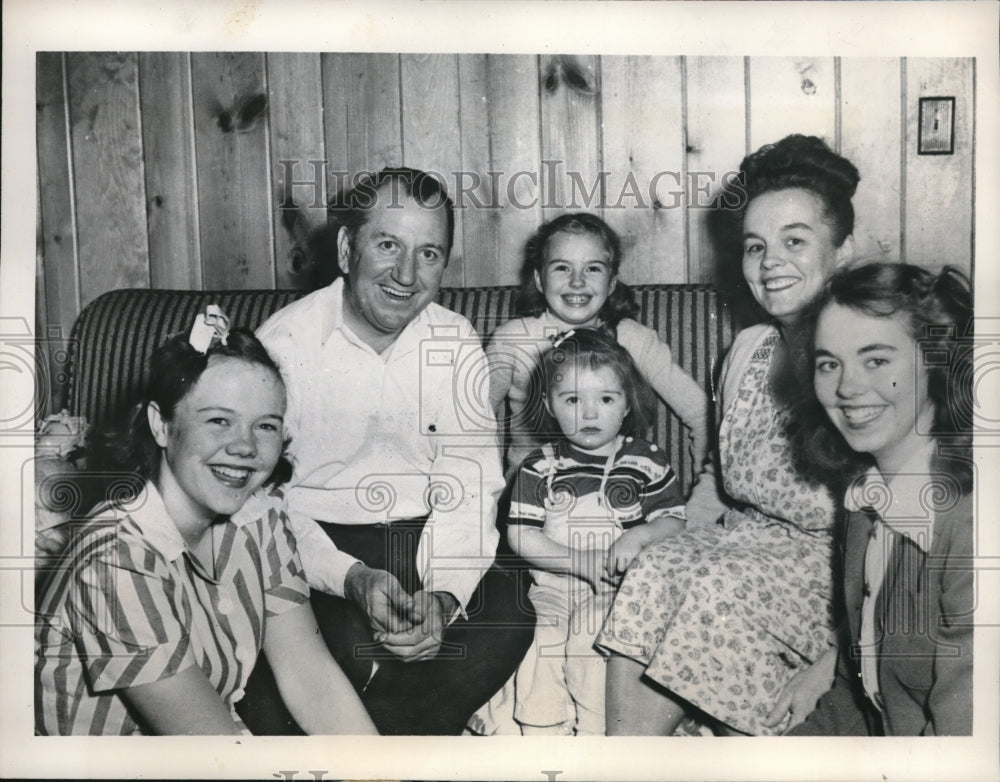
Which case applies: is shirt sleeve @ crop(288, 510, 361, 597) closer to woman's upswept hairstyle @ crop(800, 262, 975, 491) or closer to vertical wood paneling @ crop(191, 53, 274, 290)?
vertical wood paneling @ crop(191, 53, 274, 290)

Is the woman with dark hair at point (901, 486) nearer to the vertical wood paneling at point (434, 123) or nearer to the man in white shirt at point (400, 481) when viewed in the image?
the man in white shirt at point (400, 481)

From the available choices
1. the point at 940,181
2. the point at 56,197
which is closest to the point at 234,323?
the point at 56,197

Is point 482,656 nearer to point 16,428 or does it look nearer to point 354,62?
point 16,428

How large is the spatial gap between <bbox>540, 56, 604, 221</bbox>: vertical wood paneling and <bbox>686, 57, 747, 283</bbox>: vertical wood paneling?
0.17 m

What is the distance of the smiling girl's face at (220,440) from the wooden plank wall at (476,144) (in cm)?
22

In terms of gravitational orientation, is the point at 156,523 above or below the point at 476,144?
below

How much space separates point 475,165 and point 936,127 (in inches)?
32.0

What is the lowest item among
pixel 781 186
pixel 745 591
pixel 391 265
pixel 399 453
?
pixel 745 591

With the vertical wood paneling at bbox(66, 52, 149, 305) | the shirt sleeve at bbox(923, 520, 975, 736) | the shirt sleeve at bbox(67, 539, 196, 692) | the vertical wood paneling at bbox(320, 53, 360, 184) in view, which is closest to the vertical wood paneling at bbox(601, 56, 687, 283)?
the vertical wood paneling at bbox(320, 53, 360, 184)

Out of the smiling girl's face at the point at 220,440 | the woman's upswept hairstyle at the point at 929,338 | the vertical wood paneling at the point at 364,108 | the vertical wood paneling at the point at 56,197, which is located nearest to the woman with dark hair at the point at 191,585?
the smiling girl's face at the point at 220,440

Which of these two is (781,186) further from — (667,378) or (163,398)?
(163,398)

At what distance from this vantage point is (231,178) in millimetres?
1700

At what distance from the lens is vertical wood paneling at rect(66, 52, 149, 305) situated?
1.66 metres

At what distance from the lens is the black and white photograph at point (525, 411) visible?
158 centimetres
